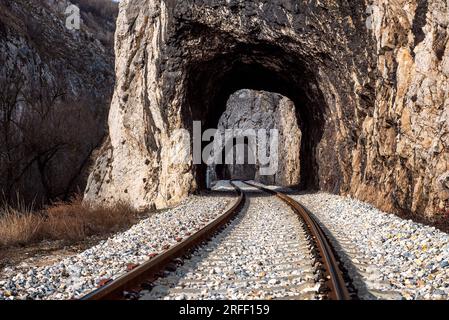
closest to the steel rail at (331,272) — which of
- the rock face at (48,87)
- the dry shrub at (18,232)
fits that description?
the dry shrub at (18,232)

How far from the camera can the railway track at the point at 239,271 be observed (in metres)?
5.08

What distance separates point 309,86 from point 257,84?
19.8ft

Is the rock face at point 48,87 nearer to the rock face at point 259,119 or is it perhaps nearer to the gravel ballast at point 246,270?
the gravel ballast at point 246,270

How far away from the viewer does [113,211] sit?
13586mm

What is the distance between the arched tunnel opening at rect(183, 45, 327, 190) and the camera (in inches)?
843

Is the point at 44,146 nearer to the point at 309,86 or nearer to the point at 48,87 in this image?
the point at 309,86

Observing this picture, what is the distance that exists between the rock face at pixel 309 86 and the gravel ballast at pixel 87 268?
658 cm

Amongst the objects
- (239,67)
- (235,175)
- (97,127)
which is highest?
(239,67)

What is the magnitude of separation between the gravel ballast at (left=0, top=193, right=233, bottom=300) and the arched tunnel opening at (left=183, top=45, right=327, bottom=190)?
12.4m

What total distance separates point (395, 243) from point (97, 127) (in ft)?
89.1

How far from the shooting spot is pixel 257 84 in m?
27.6

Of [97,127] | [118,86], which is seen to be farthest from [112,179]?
[97,127]

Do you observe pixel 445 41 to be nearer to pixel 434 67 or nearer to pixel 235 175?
pixel 434 67

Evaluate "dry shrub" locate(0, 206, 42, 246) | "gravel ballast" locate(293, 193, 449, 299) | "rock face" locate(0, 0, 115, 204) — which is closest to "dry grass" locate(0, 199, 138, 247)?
"dry shrub" locate(0, 206, 42, 246)
